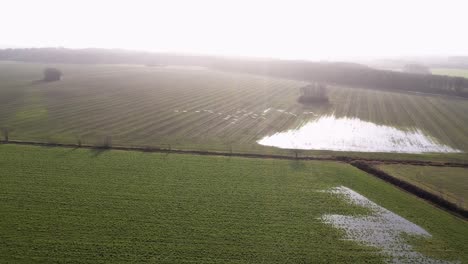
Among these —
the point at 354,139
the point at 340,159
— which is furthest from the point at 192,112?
the point at 340,159

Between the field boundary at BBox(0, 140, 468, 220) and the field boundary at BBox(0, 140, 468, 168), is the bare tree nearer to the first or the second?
the field boundary at BBox(0, 140, 468, 168)

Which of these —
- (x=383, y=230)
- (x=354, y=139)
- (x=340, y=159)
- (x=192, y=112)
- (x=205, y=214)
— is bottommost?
(x=383, y=230)

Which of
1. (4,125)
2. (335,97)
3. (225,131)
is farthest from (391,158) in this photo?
(4,125)

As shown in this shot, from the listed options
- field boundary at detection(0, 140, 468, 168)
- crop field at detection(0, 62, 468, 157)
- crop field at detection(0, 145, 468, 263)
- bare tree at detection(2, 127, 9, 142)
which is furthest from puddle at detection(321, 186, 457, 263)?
bare tree at detection(2, 127, 9, 142)

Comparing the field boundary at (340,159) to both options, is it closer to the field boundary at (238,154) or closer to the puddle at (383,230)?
the field boundary at (238,154)

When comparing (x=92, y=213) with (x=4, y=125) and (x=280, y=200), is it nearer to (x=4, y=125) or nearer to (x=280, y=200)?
(x=280, y=200)

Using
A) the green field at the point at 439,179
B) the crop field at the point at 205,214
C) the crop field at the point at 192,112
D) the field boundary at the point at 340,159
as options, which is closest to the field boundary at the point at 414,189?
the field boundary at the point at 340,159

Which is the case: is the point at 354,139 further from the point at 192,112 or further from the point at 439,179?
the point at 192,112
